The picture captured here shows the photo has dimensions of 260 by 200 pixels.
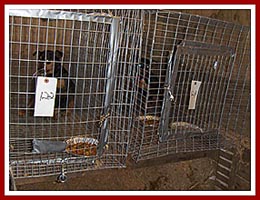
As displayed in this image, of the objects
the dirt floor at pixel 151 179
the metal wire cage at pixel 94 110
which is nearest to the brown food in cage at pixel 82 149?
the metal wire cage at pixel 94 110

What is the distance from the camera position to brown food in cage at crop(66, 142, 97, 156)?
92 cm

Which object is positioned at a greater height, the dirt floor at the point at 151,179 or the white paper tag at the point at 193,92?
the white paper tag at the point at 193,92

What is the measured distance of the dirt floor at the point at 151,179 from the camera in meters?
1.26

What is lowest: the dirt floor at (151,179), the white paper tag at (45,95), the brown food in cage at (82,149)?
the dirt floor at (151,179)

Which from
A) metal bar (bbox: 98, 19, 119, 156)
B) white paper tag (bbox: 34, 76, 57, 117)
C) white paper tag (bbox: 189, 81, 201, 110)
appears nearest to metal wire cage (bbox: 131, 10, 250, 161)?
white paper tag (bbox: 189, 81, 201, 110)

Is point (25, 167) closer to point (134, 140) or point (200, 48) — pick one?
point (134, 140)

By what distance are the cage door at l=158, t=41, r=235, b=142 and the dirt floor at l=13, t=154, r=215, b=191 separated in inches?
7.6

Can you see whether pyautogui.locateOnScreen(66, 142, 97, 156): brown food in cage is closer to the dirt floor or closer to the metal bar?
the metal bar

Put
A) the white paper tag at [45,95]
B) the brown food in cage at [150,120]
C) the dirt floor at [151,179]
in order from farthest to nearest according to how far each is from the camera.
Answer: the dirt floor at [151,179] → the brown food in cage at [150,120] → the white paper tag at [45,95]

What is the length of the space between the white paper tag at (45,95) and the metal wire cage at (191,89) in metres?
0.29

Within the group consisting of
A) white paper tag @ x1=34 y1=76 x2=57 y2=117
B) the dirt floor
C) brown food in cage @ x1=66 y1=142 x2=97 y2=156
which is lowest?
the dirt floor

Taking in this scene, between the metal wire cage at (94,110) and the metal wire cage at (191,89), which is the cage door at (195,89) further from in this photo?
the metal wire cage at (94,110)

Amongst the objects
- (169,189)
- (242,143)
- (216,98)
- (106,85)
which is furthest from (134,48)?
(169,189)

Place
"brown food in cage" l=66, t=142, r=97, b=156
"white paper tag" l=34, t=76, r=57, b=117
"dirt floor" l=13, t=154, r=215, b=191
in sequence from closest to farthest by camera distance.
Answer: "white paper tag" l=34, t=76, r=57, b=117
"brown food in cage" l=66, t=142, r=97, b=156
"dirt floor" l=13, t=154, r=215, b=191
